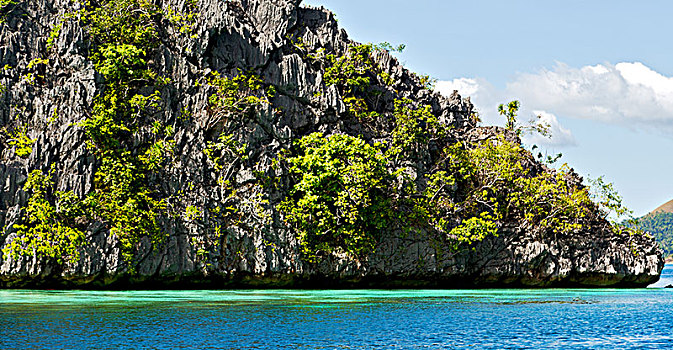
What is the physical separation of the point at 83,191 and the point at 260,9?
15.1 metres

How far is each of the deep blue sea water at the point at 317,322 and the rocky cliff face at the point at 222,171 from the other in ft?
12.9

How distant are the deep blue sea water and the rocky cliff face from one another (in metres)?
3.94

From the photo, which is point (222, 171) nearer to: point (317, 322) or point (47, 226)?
point (47, 226)

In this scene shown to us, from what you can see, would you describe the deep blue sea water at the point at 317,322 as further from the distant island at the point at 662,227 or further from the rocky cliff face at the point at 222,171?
the distant island at the point at 662,227

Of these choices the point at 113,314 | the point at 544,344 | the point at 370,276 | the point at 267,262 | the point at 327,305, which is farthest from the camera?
the point at 370,276

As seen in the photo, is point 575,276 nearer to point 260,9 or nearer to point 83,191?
point 260,9

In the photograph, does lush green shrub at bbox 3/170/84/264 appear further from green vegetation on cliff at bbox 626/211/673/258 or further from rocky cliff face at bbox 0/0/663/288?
green vegetation on cliff at bbox 626/211/673/258

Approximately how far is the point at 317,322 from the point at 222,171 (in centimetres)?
1626

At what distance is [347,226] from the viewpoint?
3312cm

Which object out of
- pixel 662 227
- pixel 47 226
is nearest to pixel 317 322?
pixel 47 226

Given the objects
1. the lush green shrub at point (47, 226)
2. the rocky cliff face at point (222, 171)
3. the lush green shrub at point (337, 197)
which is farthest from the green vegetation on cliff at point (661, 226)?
the lush green shrub at point (47, 226)

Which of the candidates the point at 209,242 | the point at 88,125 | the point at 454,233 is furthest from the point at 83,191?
the point at 454,233

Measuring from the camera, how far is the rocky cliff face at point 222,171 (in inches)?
1183

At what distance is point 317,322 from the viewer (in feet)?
59.7
